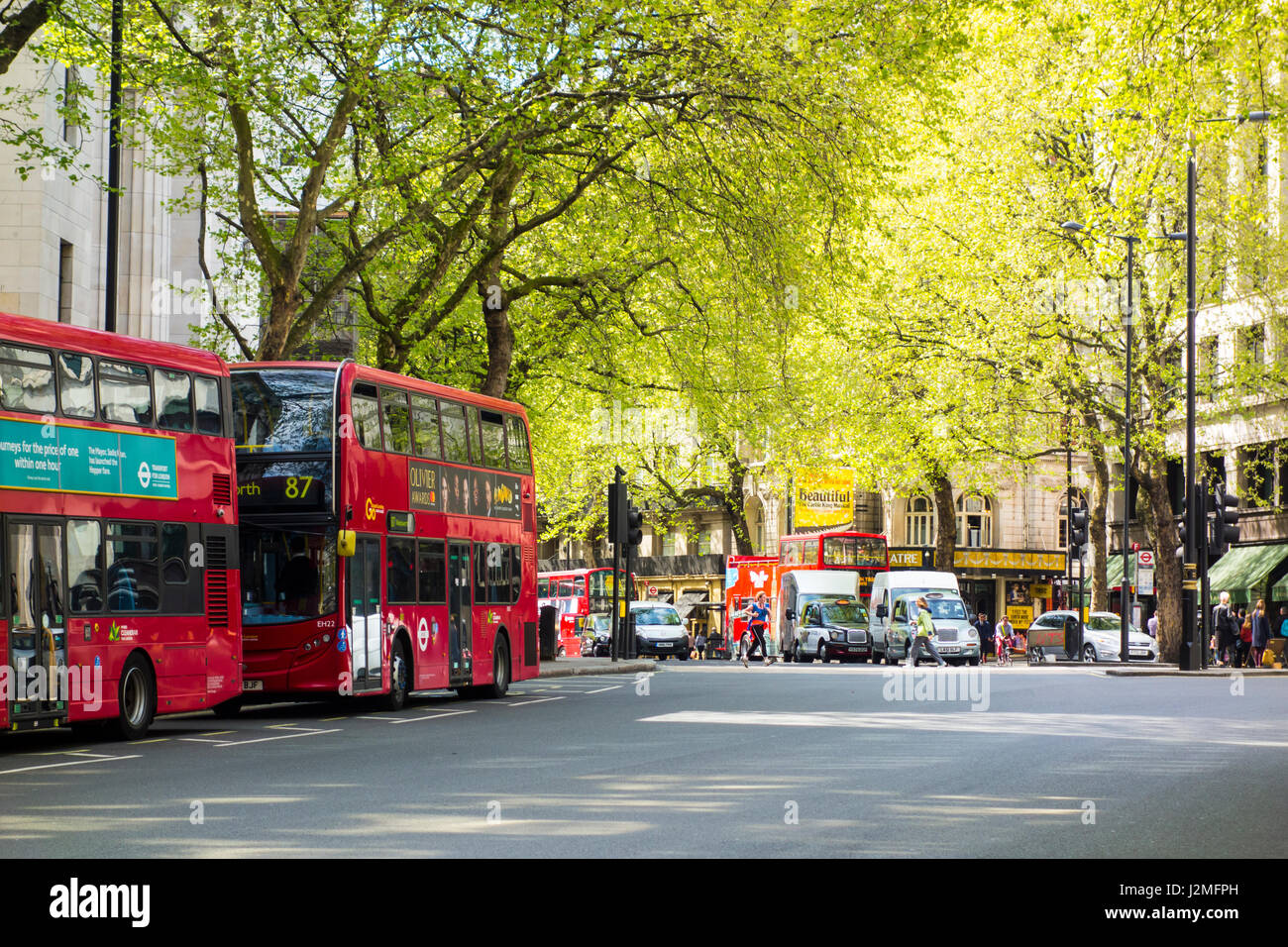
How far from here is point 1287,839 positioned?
9.35 metres

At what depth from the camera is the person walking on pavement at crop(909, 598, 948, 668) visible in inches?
1487

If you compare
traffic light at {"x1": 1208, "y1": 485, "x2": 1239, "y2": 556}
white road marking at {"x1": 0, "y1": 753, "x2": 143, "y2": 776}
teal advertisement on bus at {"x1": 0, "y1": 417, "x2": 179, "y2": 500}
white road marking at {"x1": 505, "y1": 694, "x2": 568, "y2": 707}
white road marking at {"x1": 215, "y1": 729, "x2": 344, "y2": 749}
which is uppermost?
teal advertisement on bus at {"x1": 0, "y1": 417, "x2": 179, "y2": 500}

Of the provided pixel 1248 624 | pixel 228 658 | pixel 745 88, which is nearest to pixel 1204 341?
pixel 1248 624

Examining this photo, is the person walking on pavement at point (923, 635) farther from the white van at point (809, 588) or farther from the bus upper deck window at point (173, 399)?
the bus upper deck window at point (173, 399)

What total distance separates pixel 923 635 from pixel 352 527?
21.6 m

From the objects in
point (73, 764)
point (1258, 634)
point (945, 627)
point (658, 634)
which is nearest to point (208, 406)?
point (73, 764)

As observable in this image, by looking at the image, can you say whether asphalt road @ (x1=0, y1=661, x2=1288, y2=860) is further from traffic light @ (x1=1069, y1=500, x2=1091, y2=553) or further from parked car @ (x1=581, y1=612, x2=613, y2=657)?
parked car @ (x1=581, y1=612, x2=613, y2=657)

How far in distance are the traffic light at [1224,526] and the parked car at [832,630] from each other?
53.9 feet

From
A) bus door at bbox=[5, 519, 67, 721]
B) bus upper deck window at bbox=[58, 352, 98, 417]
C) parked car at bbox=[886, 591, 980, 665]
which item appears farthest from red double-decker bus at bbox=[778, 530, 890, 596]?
bus door at bbox=[5, 519, 67, 721]

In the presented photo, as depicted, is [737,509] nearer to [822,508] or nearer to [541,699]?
[822,508]

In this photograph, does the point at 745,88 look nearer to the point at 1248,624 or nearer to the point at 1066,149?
the point at 1066,149

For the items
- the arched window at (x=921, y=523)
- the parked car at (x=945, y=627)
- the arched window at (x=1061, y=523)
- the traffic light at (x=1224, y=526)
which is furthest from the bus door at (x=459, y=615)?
the arched window at (x=1061, y=523)

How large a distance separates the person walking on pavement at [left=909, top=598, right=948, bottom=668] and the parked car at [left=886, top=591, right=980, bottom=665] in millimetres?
591
